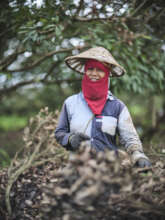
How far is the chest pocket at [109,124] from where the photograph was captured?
2.38 meters

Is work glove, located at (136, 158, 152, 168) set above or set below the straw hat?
below

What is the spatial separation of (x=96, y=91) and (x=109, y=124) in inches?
14.2

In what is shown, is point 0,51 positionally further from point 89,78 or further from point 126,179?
point 126,179

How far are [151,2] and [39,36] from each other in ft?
5.49

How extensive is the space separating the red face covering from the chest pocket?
101 millimetres

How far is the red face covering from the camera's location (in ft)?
7.84

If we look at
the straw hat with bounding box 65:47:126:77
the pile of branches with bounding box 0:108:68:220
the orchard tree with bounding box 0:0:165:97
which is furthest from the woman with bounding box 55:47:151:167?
the orchard tree with bounding box 0:0:165:97

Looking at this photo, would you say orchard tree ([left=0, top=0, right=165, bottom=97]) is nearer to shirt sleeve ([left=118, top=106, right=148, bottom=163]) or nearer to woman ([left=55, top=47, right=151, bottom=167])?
woman ([left=55, top=47, right=151, bottom=167])

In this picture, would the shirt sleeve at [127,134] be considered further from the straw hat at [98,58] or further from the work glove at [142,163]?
the straw hat at [98,58]

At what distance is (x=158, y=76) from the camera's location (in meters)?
4.46

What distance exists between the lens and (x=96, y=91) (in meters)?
2.39

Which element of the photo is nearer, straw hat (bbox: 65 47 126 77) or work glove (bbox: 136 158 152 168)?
work glove (bbox: 136 158 152 168)

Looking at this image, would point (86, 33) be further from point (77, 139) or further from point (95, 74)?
point (77, 139)

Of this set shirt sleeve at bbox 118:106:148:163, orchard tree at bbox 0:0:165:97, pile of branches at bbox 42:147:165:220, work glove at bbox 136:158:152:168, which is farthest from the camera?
orchard tree at bbox 0:0:165:97
